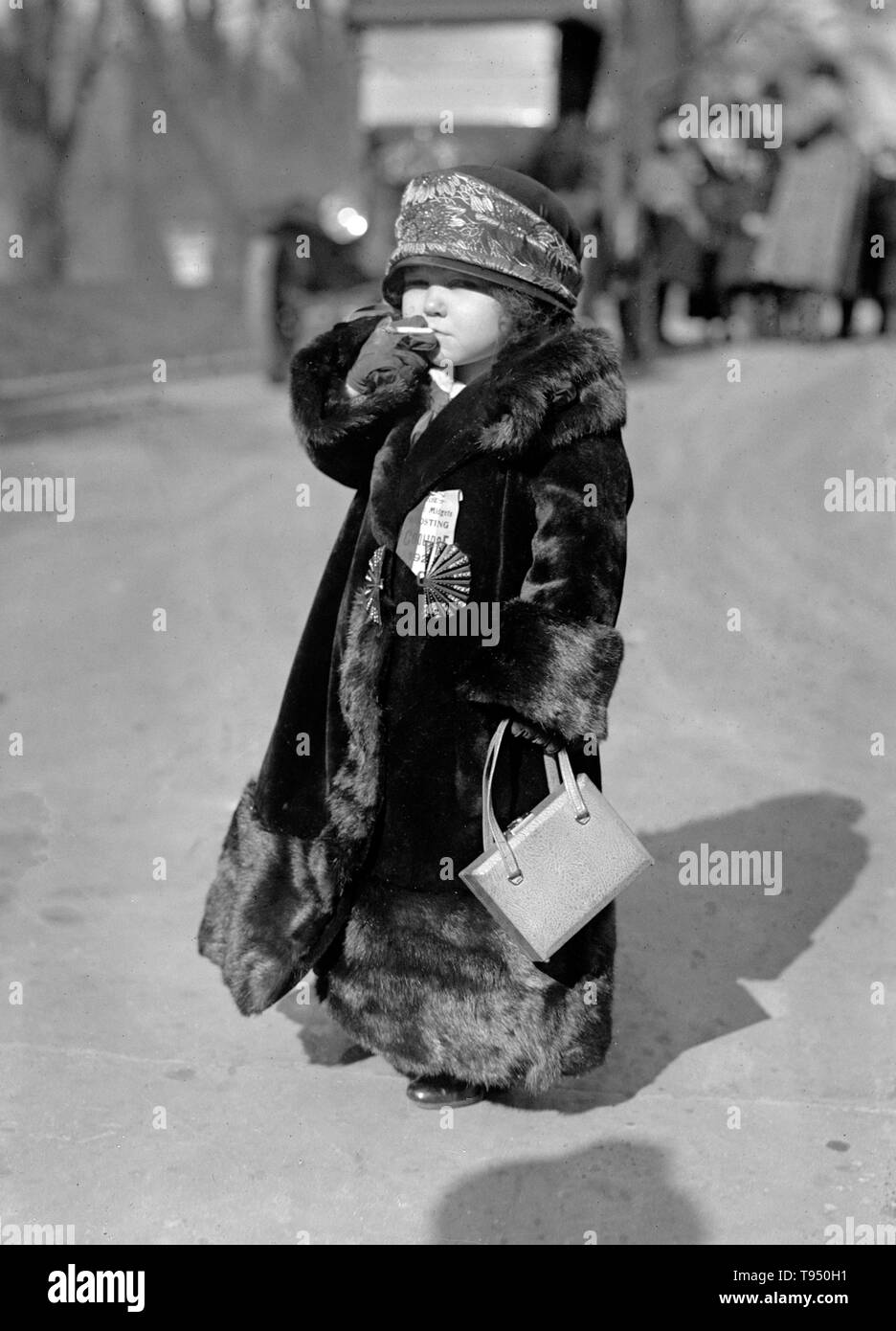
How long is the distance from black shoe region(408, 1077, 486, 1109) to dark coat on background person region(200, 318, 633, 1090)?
5.6 inches

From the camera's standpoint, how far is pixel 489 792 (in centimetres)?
275

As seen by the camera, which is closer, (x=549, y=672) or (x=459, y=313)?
(x=549, y=672)

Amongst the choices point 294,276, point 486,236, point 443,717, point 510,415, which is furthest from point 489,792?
point 294,276

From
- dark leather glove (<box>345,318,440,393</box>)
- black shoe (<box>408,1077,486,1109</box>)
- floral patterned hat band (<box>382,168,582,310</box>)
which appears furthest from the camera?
black shoe (<box>408,1077,486,1109</box>)

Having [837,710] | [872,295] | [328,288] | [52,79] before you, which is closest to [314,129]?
[52,79]

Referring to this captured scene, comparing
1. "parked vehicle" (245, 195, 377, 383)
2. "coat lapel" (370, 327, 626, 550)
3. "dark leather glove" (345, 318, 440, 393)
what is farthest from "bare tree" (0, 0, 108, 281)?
"coat lapel" (370, 327, 626, 550)

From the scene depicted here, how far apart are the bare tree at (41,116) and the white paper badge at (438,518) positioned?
1723 cm

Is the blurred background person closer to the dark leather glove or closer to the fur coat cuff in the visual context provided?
the dark leather glove

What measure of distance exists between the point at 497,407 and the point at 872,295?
1361 cm

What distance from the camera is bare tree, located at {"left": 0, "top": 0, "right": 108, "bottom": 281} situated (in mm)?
18859

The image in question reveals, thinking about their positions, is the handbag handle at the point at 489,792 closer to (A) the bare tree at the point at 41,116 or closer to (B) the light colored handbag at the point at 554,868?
(B) the light colored handbag at the point at 554,868

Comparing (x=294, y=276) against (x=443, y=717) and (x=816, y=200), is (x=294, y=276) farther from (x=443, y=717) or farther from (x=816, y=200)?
(x=443, y=717)

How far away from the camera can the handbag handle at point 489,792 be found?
104 inches

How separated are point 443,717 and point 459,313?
701 millimetres
